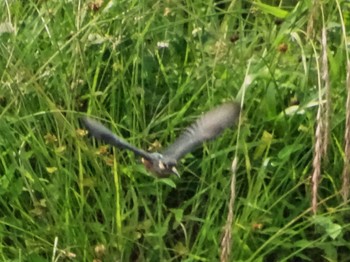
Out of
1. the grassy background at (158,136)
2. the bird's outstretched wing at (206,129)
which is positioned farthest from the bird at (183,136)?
the grassy background at (158,136)

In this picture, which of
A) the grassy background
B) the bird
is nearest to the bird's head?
the bird

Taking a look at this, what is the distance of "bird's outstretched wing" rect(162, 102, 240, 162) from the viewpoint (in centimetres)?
213

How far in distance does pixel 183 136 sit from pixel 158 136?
1.09ft

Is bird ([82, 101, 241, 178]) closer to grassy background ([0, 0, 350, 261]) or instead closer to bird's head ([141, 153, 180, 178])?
bird's head ([141, 153, 180, 178])

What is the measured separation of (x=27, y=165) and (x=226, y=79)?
20.1 inches

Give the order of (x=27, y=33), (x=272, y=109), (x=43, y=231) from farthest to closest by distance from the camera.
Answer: (x=27, y=33)
(x=272, y=109)
(x=43, y=231)

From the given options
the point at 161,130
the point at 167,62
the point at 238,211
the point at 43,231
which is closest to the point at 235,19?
the point at 167,62

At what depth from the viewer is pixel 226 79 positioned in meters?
2.62

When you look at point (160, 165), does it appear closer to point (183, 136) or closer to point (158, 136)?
point (183, 136)

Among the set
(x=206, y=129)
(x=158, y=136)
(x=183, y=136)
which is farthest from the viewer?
(x=158, y=136)

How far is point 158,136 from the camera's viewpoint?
2602 mm

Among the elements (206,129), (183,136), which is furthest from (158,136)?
(206,129)

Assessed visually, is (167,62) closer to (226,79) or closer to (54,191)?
(226,79)

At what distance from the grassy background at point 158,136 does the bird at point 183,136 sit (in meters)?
0.19
